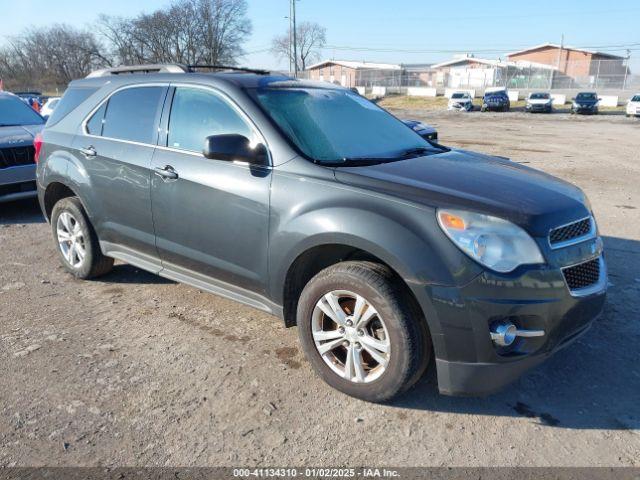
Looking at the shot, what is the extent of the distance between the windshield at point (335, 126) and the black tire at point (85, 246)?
6.97 feet

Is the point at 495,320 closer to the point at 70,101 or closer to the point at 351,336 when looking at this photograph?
the point at 351,336

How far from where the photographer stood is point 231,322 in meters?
4.06

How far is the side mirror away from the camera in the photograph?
3209 millimetres

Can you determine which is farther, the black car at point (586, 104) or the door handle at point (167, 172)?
the black car at point (586, 104)

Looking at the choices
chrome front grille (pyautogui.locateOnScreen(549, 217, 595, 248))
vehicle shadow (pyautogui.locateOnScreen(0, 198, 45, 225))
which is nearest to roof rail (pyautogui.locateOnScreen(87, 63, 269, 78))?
chrome front grille (pyautogui.locateOnScreen(549, 217, 595, 248))

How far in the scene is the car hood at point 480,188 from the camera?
272cm

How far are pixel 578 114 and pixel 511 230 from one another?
39.5 meters

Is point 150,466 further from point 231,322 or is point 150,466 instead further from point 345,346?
point 231,322

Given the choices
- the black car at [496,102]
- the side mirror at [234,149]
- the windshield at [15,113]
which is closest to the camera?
the side mirror at [234,149]

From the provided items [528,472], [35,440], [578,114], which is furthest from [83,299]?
[578,114]

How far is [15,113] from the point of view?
8.34 meters

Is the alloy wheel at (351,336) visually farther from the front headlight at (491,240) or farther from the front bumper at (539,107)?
the front bumper at (539,107)

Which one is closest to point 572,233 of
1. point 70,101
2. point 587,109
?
point 70,101

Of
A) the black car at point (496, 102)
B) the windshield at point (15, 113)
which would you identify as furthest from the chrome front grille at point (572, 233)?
the black car at point (496, 102)
